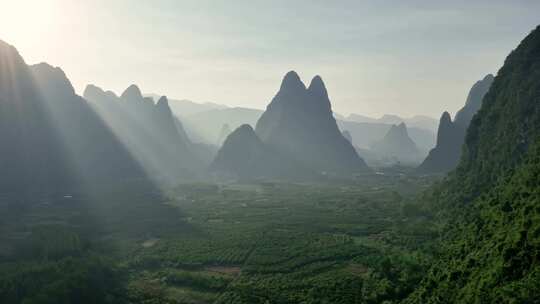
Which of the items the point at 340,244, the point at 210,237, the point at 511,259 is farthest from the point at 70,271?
the point at 511,259

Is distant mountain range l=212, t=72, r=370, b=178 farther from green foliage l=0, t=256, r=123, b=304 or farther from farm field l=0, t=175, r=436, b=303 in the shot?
green foliage l=0, t=256, r=123, b=304

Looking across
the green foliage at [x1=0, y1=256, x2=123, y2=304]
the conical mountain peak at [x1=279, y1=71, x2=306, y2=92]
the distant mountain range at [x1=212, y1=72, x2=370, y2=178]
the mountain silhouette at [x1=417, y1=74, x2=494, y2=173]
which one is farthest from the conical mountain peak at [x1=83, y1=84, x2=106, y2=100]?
the green foliage at [x1=0, y1=256, x2=123, y2=304]

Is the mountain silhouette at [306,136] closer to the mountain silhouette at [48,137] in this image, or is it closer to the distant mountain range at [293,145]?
the distant mountain range at [293,145]

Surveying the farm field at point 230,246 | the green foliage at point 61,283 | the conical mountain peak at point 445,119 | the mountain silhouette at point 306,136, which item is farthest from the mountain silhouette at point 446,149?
the green foliage at point 61,283

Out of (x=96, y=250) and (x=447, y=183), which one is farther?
(x=447, y=183)

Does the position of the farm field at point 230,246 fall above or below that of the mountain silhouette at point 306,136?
below

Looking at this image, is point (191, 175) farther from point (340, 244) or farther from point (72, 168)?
point (340, 244)
